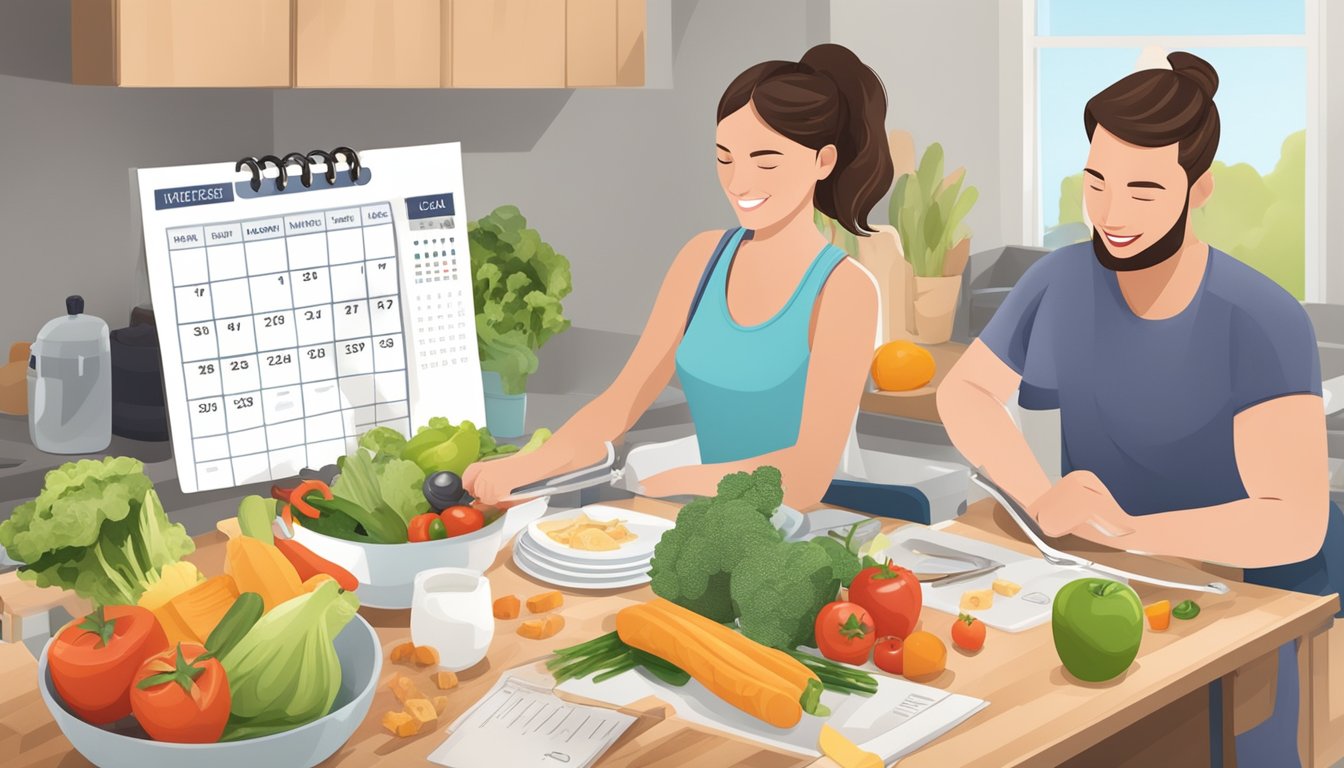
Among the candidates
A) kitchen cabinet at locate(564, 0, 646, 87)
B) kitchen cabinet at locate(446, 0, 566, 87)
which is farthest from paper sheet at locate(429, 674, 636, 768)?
kitchen cabinet at locate(564, 0, 646, 87)

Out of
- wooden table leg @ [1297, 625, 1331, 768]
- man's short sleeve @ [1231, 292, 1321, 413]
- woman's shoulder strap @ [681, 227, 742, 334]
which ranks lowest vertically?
wooden table leg @ [1297, 625, 1331, 768]

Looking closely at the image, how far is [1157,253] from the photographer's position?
6.03 ft

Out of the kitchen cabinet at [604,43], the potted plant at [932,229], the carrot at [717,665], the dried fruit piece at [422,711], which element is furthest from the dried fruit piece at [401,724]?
the potted plant at [932,229]

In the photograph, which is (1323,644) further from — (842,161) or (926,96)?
(926,96)

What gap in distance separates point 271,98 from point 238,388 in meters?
0.78

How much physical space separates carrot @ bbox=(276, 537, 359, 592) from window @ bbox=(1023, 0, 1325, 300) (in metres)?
2.26

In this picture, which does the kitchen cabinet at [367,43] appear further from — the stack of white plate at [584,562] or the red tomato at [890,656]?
the red tomato at [890,656]

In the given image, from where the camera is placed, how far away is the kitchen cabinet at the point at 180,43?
2217mm

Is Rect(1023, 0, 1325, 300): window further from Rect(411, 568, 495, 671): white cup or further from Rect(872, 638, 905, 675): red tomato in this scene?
Rect(411, 568, 495, 671): white cup

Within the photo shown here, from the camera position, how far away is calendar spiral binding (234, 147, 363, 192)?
2.28m

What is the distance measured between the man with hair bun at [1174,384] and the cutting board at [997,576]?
101 mm

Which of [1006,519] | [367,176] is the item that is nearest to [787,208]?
[1006,519]

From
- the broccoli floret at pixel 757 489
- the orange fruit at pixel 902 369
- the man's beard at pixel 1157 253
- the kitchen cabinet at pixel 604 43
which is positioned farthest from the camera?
the orange fruit at pixel 902 369

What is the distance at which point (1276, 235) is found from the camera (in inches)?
125
